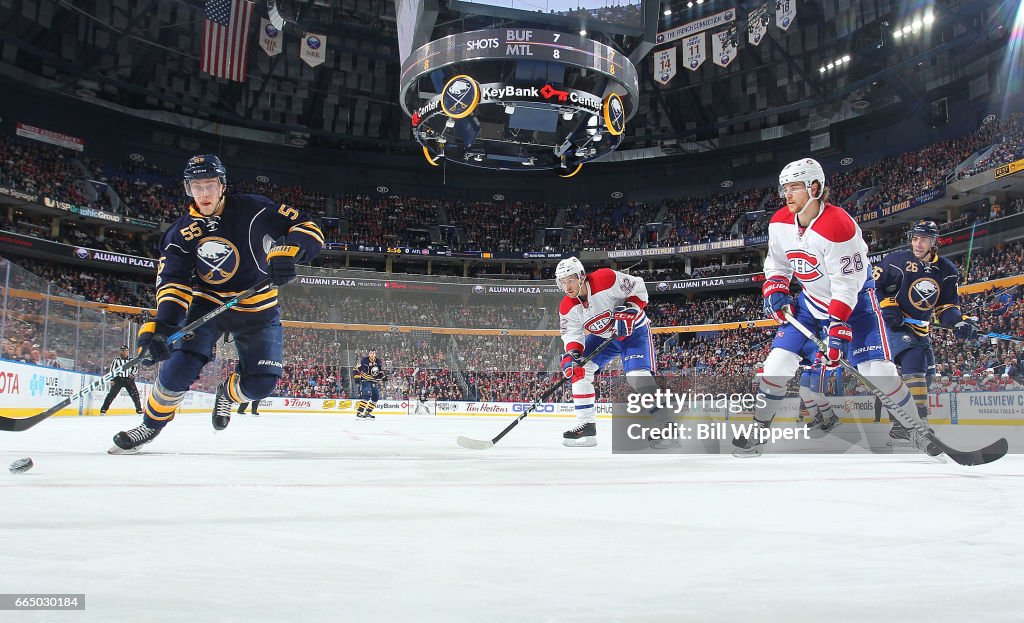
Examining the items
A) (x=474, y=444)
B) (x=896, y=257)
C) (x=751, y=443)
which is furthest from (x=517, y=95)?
(x=751, y=443)

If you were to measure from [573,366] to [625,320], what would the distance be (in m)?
0.72

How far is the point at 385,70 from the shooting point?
36.1 metres

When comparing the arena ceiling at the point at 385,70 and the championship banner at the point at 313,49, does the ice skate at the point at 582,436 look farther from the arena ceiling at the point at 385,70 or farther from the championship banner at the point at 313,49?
the championship banner at the point at 313,49

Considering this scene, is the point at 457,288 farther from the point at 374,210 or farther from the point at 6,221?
the point at 6,221

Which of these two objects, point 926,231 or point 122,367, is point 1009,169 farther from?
point 122,367

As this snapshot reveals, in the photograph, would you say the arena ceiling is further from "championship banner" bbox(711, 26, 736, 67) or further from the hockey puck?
the hockey puck

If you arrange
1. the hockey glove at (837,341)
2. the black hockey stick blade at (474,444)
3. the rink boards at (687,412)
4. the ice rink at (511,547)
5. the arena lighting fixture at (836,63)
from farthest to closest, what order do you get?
1. the arena lighting fixture at (836,63)
2. the rink boards at (687,412)
3. the black hockey stick blade at (474,444)
4. the hockey glove at (837,341)
5. the ice rink at (511,547)

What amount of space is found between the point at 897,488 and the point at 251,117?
128ft

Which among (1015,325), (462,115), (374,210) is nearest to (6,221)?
(374,210)

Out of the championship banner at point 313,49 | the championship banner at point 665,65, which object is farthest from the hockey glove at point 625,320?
the championship banner at point 313,49

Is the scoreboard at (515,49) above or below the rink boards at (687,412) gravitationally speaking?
above

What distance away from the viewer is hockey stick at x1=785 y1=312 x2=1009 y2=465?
4203 mm

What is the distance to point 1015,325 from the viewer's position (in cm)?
1745

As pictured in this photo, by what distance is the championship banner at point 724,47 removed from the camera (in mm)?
28938
